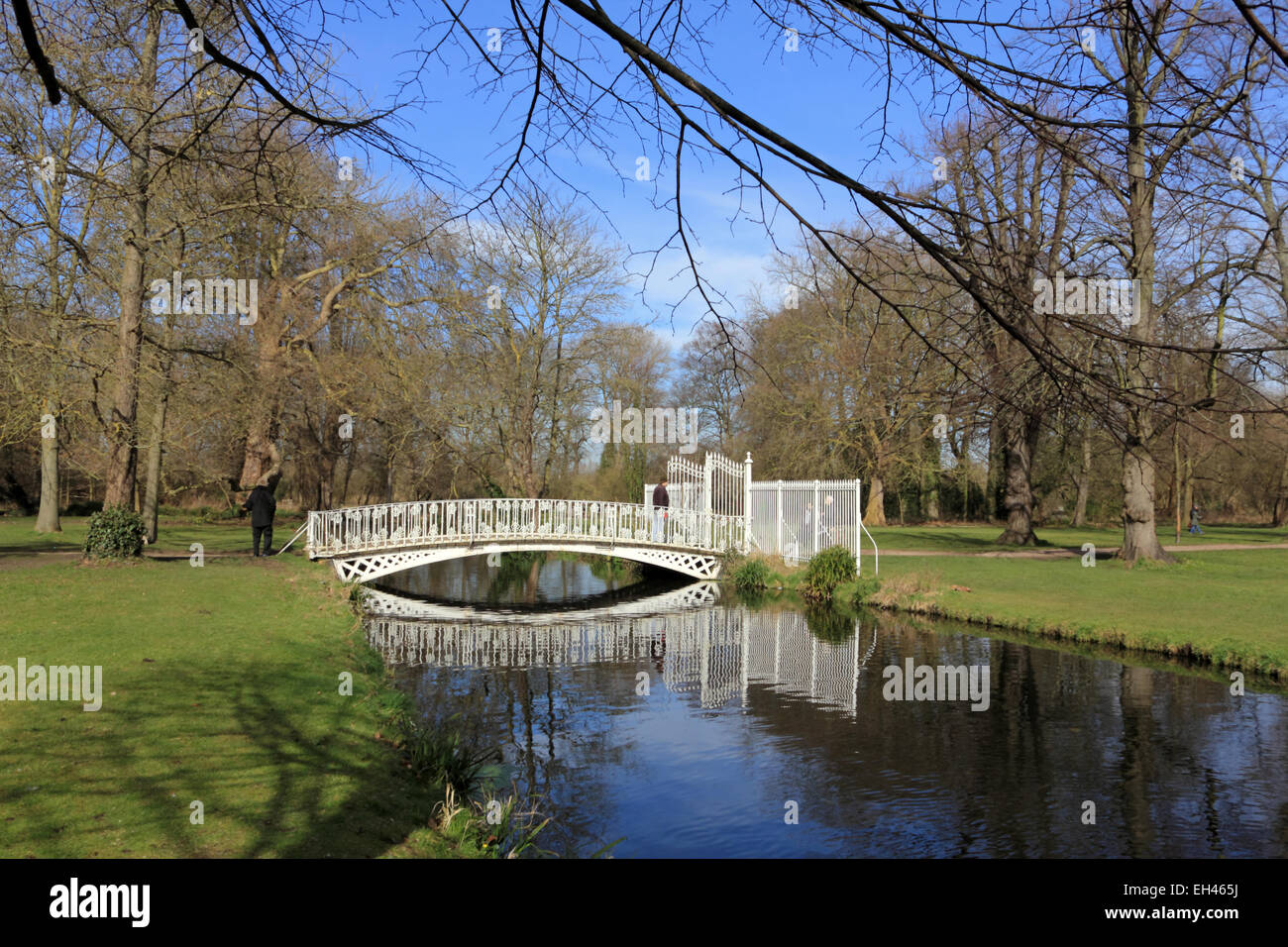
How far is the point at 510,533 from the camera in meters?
23.5

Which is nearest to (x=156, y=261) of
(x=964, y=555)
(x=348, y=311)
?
(x=348, y=311)

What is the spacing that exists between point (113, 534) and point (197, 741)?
34.3 ft

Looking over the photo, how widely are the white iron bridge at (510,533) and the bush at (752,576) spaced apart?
1.55 metres

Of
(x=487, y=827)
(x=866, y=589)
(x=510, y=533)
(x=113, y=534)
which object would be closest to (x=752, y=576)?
(x=866, y=589)

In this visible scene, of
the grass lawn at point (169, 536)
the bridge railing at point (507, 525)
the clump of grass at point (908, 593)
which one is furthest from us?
the bridge railing at point (507, 525)

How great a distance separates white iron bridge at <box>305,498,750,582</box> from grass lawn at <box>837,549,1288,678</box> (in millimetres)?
4989

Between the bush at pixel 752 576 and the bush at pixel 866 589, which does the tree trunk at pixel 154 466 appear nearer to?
the bush at pixel 752 576

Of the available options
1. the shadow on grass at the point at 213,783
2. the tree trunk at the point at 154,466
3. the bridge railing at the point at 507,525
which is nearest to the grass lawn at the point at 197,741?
the shadow on grass at the point at 213,783

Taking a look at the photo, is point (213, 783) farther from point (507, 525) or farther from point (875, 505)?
point (875, 505)

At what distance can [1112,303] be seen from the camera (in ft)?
18.7

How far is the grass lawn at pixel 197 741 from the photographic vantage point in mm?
4996

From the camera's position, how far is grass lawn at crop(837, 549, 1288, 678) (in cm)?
1273

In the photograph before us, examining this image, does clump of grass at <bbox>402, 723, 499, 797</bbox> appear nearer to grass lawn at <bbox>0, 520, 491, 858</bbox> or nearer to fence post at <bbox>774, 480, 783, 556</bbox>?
grass lawn at <bbox>0, 520, 491, 858</bbox>
